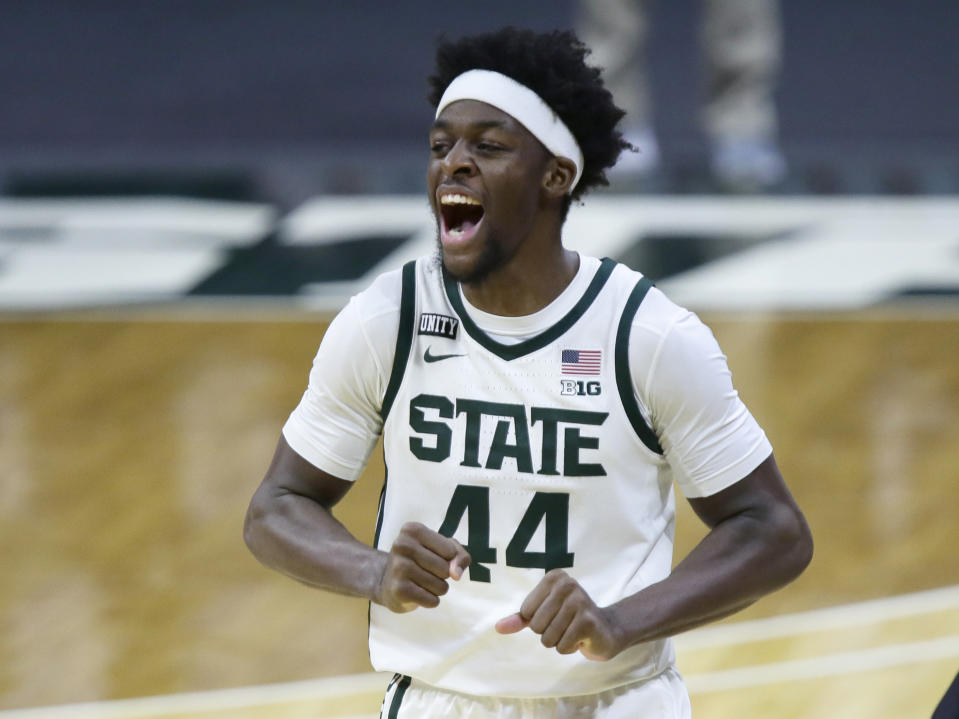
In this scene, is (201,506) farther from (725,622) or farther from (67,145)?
(67,145)

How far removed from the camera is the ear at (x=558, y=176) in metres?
2.45

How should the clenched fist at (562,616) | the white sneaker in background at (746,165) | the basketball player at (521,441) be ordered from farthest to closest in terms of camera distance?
the white sneaker in background at (746,165)
the basketball player at (521,441)
the clenched fist at (562,616)

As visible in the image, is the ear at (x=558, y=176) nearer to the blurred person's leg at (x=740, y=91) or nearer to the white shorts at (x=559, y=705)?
the white shorts at (x=559, y=705)

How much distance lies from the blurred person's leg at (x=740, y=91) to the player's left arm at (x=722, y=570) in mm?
6565

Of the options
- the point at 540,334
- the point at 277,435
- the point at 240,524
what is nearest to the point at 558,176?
the point at 540,334

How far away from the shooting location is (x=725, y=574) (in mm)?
2285

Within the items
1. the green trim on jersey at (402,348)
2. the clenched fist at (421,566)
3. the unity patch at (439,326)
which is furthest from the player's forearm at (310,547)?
the unity patch at (439,326)

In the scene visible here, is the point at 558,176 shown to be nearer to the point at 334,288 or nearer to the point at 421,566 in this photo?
the point at 421,566

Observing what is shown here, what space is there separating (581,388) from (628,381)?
0.27 ft

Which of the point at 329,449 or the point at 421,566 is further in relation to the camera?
the point at 329,449

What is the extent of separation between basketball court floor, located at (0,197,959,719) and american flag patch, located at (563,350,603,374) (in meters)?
2.25

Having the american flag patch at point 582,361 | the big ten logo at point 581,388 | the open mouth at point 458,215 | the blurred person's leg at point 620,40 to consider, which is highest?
the blurred person's leg at point 620,40

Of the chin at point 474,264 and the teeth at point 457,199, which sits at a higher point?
the teeth at point 457,199

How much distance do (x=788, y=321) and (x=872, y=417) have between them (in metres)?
1.71
